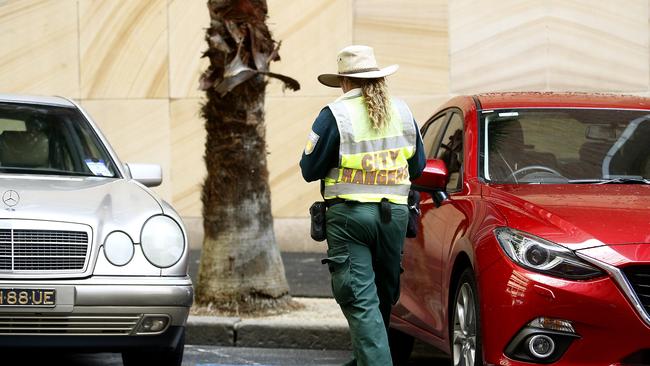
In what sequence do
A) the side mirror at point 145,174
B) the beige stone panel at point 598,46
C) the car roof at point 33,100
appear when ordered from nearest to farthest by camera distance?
the side mirror at point 145,174
the car roof at point 33,100
the beige stone panel at point 598,46

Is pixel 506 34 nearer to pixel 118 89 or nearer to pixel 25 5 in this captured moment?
pixel 118 89

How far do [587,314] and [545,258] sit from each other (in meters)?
0.31

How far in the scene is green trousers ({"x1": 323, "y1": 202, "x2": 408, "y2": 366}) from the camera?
5902 mm

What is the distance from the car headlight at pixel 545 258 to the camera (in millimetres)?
5488

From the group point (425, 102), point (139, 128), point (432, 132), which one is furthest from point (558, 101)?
point (139, 128)

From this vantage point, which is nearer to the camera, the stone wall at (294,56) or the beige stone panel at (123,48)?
the stone wall at (294,56)

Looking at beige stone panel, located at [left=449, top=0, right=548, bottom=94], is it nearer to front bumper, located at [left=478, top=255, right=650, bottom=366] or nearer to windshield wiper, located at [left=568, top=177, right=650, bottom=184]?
windshield wiper, located at [left=568, top=177, right=650, bottom=184]

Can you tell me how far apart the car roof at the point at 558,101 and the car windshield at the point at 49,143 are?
88.6 inches

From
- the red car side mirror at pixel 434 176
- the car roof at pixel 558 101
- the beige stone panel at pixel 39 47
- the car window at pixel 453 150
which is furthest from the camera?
the beige stone panel at pixel 39 47

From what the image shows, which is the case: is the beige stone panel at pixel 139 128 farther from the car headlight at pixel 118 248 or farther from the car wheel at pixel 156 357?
the car headlight at pixel 118 248

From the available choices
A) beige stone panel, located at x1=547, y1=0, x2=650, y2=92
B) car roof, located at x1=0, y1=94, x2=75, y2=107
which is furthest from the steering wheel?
beige stone panel, located at x1=547, y1=0, x2=650, y2=92

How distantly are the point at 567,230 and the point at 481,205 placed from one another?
0.74 meters

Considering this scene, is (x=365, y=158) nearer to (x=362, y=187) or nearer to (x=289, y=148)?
(x=362, y=187)

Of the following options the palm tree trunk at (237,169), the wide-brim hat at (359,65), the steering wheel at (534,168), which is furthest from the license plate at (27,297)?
the palm tree trunk at (237,169)
